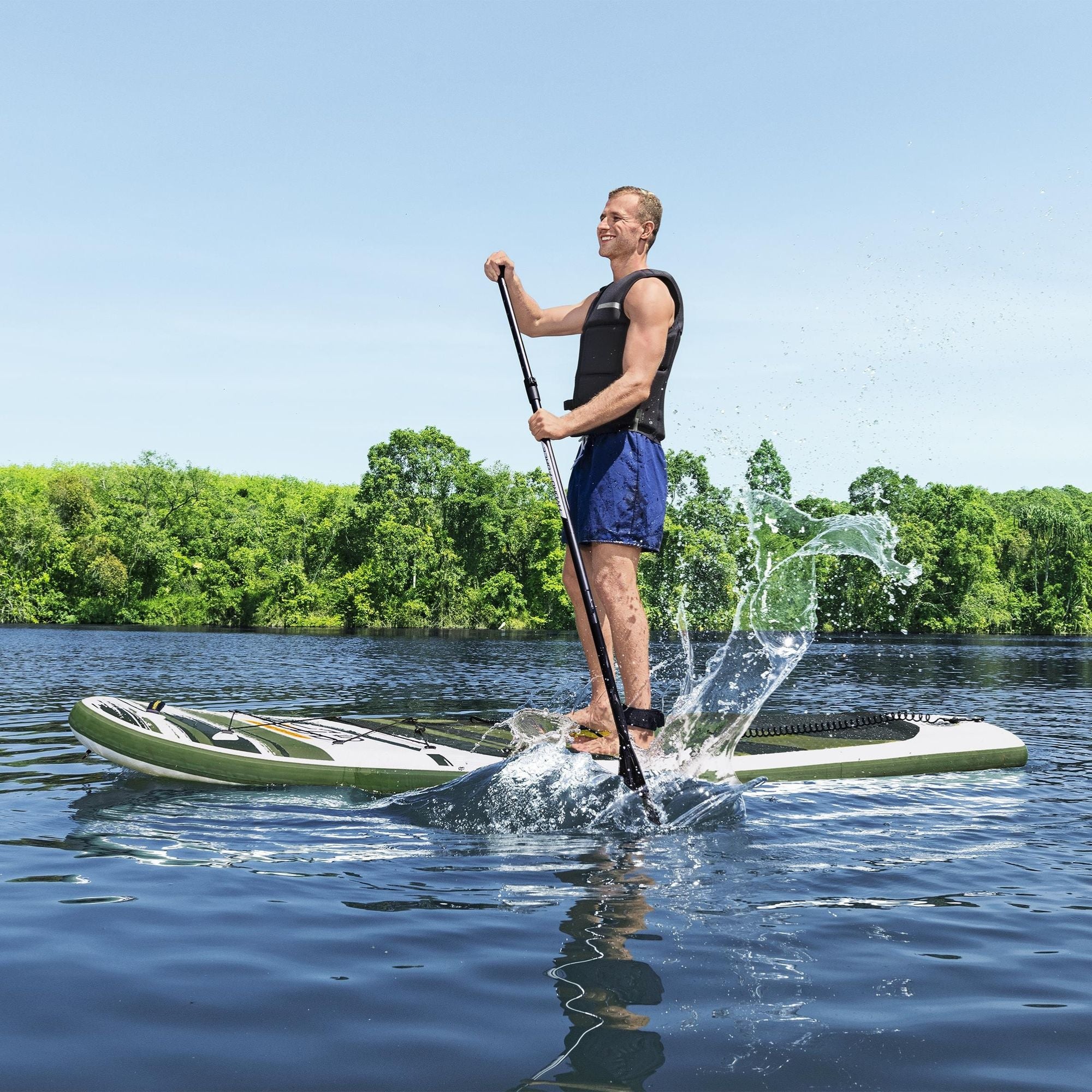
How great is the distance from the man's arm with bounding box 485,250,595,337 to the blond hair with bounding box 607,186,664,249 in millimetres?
573

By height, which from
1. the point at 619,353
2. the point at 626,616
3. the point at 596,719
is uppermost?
the point at 619,353

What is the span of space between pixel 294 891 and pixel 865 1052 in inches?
92.8

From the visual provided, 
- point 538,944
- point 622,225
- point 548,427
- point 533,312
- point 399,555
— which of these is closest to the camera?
point 538,944

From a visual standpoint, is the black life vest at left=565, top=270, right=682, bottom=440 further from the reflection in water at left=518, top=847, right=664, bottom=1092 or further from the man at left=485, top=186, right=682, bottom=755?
the reflection in water at left=518, top=847, right=664, bottom=1092

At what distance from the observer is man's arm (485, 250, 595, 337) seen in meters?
6.22

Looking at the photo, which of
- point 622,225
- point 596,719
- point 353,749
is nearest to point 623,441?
point 622,225

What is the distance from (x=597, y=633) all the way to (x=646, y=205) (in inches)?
93.6

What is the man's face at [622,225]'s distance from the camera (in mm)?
5785

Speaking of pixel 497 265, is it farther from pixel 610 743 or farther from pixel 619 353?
pixel 610 743

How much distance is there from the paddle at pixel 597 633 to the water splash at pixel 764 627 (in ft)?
2.72

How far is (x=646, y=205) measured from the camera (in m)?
5.80

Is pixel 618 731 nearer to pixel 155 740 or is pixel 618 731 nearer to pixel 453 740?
pixel 453 740

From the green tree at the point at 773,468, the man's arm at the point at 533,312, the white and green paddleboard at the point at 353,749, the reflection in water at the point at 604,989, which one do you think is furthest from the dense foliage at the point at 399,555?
the reflection in water at the point at 604,989

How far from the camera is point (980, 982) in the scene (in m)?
3.31
